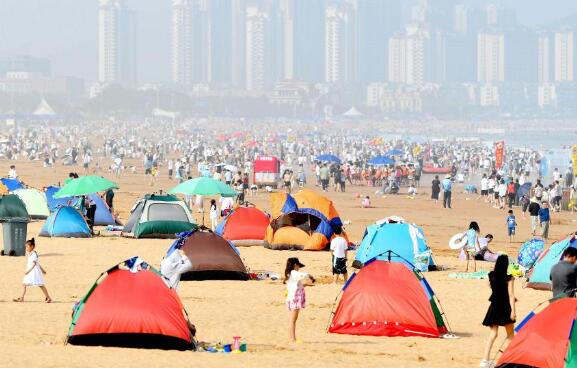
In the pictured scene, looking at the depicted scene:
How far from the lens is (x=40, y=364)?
45.0 ft

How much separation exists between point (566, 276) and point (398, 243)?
8.65 meters

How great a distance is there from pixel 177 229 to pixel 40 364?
15922 millimetres

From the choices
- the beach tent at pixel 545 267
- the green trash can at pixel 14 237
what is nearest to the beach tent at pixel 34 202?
the green trash can at pixel 14 237

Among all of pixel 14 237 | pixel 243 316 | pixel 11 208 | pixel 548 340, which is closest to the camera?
pixel 548 340

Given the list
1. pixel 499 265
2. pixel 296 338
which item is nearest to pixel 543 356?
pixel 499 265

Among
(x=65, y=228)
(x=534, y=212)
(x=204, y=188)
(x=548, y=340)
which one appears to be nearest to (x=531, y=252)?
(x=548, y=340)

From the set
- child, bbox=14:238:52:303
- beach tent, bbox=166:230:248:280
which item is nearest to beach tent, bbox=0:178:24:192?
beach tent, bbox=166:230:248:280

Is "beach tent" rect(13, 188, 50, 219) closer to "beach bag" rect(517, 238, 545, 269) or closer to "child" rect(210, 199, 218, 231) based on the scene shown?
"child" rect(210, 199, 218, 231)

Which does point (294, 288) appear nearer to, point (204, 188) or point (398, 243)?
point (398, 243)

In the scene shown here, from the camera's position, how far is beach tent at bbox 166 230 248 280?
2242cm

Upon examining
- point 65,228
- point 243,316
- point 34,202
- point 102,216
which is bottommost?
point 243,316

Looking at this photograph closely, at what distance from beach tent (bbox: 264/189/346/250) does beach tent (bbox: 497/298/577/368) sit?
1383 cm

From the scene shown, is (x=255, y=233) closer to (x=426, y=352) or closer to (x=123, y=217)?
(x=123, y=217)

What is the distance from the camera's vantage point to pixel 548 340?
13453mm
